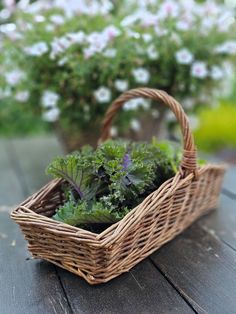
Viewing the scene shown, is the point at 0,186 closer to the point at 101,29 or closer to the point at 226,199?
the point at 101,29

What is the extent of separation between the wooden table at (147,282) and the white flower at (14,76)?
587 mm

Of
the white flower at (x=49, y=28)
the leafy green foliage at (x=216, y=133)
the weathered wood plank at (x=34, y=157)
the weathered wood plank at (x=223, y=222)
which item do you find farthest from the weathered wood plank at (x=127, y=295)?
the leafy green foliage at (x=216, y=133)

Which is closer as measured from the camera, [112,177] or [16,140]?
[112,177]

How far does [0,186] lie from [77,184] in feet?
2.35

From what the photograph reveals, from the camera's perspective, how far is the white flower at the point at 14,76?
1469 mm

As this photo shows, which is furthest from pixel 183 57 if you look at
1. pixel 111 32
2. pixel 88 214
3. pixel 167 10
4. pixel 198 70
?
pixel 88 214

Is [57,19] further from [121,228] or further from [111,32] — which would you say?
[121,228]

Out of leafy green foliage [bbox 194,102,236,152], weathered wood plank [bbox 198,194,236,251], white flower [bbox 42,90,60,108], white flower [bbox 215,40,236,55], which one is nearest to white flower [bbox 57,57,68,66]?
white flower [bbox 42,90,60,108]

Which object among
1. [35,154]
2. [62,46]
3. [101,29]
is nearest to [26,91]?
[62,46]

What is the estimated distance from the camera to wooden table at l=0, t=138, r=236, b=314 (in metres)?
0.74

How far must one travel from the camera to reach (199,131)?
10.8 ft

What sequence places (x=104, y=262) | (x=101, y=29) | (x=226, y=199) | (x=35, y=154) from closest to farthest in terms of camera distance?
1. (x=104, y=262)
2. (x=226, y=199)
3. (x=101, y=29)
4. (x=35, y=154)

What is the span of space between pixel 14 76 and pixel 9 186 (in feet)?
1.36

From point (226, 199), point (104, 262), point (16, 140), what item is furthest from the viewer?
point (16, 140)
